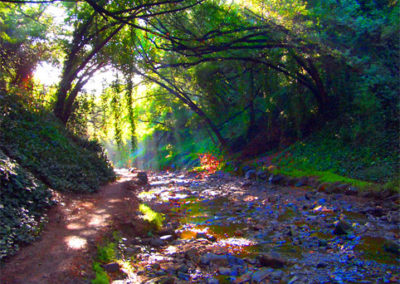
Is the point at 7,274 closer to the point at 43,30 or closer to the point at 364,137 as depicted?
the point at 364,137

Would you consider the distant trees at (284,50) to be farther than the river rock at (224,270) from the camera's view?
Yes

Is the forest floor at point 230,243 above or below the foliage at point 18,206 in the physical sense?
below

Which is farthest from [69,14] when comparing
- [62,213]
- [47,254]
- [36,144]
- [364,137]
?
[364,137]

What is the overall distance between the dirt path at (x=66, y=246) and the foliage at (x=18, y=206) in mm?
191

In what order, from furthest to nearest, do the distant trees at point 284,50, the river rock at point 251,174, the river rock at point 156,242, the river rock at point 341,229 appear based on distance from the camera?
1. the river rock at point 251,174
2. the distant trees at point 284,50
3. the river rock at point 156,242
4. the river rock at point 341,229

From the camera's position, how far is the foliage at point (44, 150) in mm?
8797

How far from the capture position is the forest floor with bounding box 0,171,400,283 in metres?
4.55

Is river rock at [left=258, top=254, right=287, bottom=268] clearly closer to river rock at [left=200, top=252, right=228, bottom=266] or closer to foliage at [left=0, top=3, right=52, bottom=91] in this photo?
river rock at [left=200, top=252, right=228, bottom=266]

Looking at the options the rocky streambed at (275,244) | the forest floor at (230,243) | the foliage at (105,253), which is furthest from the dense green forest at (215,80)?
the rocky streambed at (275,244)

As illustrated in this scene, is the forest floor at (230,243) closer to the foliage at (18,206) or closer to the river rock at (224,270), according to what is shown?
the river rock at (224,270)

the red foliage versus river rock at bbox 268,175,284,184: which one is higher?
the red foliage

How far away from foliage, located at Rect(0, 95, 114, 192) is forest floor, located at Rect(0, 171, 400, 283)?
3.15ft

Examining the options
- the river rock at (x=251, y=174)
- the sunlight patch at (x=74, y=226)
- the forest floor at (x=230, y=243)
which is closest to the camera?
the forest floor at (x=230, y=243)

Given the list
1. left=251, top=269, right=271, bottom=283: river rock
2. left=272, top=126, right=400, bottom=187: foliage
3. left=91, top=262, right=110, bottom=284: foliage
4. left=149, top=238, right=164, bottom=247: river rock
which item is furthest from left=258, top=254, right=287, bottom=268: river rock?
left=272, top=126, right=400, bottom=187: foliage
